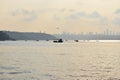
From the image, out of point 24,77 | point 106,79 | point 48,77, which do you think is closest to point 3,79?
point 24,77

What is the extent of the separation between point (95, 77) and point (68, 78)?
10.4 ft

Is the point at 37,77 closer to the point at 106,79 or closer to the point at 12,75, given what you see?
the point at 12,75

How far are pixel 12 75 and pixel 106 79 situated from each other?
35.1ft

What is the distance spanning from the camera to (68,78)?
36.4 metres

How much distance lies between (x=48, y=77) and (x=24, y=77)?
2.65m

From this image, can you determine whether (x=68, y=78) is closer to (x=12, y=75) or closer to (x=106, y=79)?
(x=106, y=79)

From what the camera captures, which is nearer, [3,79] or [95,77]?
[3,79]

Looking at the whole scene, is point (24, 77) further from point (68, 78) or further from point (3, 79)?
point (68, 78)

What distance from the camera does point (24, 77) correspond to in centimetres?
3625

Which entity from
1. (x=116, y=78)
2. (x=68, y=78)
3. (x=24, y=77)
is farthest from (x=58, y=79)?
(x=116, y=78)

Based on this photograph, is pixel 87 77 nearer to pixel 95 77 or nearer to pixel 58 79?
pixel 95 77

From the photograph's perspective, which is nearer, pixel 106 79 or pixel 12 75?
pixel 106 79

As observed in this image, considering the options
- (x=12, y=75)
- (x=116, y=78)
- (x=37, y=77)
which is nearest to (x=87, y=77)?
(x=116, y=78)

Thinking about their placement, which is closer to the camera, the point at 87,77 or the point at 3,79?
the point at 3,79
